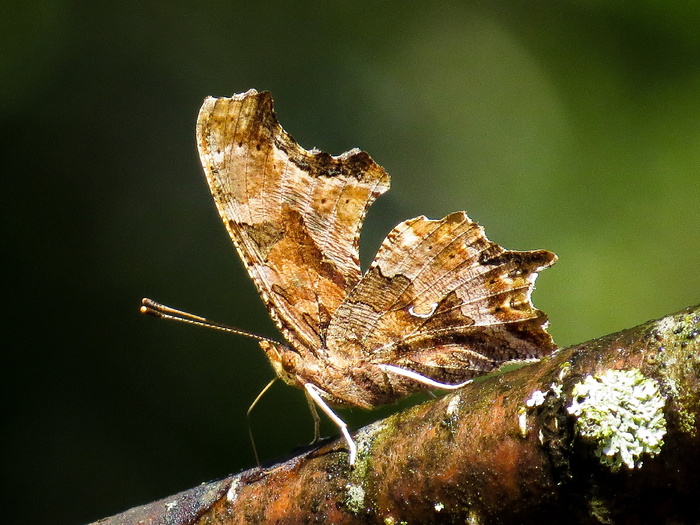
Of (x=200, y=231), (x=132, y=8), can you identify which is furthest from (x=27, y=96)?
(x=200, y=231)

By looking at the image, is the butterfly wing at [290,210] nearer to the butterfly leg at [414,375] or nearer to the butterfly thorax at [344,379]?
the butterfly thorax at [344,379]

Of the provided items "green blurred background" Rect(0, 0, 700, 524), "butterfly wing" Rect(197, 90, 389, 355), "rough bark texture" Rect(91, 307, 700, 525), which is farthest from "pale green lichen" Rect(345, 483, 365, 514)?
"green blurred background" Rect(0, 0, 700, 524)

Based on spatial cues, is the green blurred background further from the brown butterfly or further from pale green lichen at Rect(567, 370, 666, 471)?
pale green lichen at Rect(567, 370, 666, 471)

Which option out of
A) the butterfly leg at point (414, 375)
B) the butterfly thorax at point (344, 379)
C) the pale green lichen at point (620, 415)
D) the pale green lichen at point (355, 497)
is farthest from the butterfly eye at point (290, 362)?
the pale green lichen at point (620, 415)

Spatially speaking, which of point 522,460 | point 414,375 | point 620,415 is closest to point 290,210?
point 414,375

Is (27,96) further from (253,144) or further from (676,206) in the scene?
(676,206)

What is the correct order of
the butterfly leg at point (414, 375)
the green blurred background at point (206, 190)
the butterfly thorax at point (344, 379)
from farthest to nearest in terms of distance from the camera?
the green blurred background at point (206, 190) → the butterfly thorax at point (344, 379) → the butterfly leg at point (414, 375)

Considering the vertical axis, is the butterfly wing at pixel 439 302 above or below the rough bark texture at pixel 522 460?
above

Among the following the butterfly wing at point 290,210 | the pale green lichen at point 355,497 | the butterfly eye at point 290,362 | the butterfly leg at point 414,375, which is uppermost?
the butterfly wing at point 290,210
